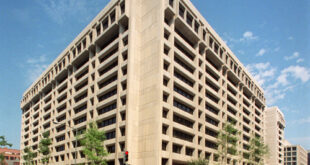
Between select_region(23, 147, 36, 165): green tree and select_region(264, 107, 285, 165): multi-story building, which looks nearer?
select_region(23, 147, 36, 165): green tree

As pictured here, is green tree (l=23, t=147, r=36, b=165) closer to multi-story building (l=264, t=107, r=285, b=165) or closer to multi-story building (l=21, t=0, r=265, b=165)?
multi-story building (l=21, t=0, r=265, b=165)

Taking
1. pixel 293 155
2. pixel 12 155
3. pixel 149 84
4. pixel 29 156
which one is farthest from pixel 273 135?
pixel 12 155

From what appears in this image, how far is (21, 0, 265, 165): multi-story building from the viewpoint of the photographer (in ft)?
127

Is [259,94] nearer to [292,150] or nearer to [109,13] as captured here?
[109,13]

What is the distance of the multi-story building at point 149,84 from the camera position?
3869 centimetres

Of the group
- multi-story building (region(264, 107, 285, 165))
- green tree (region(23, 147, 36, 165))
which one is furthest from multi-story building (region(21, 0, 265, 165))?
multi-story building (region(264, 107, 285, 165))

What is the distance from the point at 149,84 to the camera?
3966 centimetres

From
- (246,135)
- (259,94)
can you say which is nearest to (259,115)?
(259,94)

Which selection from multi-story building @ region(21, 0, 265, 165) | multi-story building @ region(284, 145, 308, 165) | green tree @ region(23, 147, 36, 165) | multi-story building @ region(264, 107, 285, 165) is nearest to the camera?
multi-story building @ region(21, 0, 265, 165)

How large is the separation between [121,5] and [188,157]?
29795mm

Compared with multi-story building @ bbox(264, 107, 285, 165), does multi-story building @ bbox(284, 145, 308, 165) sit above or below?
below

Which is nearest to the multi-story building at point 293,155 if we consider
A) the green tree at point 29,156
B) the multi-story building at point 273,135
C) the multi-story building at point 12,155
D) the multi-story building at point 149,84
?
the multi-story building at point 273,135

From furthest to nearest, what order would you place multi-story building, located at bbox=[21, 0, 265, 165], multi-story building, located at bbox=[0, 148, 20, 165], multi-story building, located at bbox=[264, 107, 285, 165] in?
multi-story building, located at bbox=[0, 148, 20, 165] → multi-story building, located at bbox=[264, 107, 285, 165] → multi-story building, located at bbox=[21, 0, 265, 165]

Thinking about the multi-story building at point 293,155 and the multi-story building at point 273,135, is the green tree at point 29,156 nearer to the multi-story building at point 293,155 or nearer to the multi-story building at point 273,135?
the multi-story building at point 273,135
